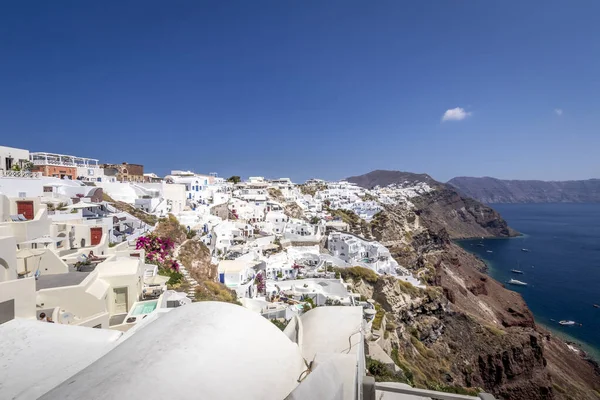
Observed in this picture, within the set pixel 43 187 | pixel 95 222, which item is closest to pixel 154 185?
pixel 43 187

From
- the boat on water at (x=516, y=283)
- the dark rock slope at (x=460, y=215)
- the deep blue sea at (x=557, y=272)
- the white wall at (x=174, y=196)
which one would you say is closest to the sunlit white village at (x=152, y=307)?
the white wall at (x=174, y=196)

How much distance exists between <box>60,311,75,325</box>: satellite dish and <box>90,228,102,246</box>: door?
8490mm

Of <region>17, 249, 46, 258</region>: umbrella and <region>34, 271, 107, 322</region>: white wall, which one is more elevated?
<region>17, 249, 46, 258</region>: umbrella

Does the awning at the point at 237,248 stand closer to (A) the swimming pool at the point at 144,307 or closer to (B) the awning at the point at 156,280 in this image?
(B) the awning at the point at 156,280

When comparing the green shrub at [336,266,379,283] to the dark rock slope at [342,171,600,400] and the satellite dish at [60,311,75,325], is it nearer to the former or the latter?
the dark rock slope at [342,171,600,400]

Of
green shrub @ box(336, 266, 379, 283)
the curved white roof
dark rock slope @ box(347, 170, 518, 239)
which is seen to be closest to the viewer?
the curved white roof

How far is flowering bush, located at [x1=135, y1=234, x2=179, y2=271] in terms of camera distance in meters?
17.5

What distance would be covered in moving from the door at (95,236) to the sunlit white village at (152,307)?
5 centimetres

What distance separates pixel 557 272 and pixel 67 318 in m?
83.8

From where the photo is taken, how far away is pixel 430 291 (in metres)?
33.3

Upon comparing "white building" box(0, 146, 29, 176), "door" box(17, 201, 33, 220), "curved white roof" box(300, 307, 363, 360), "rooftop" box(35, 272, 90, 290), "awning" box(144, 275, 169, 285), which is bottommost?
"awning" box(144, 275, 169, 285)

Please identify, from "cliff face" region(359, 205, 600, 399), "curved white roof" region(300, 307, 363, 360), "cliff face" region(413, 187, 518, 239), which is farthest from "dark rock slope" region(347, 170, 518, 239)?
"curved white roof" region(300, 307, 363, 360)

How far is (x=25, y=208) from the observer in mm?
14039

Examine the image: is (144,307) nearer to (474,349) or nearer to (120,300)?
(120,300)
